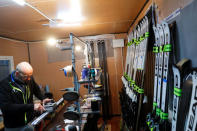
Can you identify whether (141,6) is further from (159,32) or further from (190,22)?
(190,22)

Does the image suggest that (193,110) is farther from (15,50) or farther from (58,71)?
(15,50)

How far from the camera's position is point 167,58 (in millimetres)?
1473

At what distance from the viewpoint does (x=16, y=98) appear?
7.66 feet

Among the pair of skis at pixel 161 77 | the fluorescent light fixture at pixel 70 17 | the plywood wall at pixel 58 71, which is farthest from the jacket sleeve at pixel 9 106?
the plywood wall at pixel 58 71

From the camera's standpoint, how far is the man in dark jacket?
215cm

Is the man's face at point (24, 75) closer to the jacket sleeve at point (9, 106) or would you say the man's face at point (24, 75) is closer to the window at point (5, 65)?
the jacket sleeve at point (9, 106)

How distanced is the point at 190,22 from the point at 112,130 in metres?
3.54

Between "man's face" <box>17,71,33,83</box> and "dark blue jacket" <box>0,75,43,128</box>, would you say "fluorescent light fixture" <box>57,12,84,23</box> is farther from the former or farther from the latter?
"dark blue jacket" <box>0,75,43,128</box>

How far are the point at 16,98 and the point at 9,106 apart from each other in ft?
0.68

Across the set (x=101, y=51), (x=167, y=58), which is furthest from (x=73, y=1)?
(x=101, y=51)

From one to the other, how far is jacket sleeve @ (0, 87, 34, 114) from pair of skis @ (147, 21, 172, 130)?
1.72m

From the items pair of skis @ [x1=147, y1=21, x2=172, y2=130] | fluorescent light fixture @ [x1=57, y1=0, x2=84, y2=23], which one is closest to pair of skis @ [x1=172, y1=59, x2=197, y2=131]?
pair of skis @ [x1=147, y1=21, x2=172, y2=130]

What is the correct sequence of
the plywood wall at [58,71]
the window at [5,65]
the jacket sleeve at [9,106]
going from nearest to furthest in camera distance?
the jacket sleeve at [9,106] < the window at [5,65] < the plywood wall at [58,71]

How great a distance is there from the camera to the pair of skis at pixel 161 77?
149 cm
